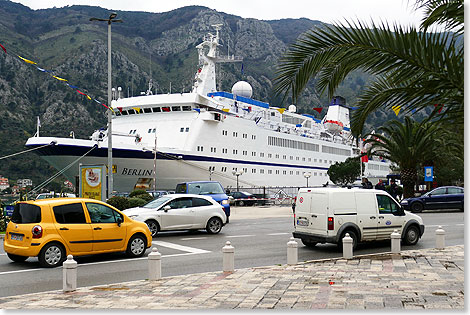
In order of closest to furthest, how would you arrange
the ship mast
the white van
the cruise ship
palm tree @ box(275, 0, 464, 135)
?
palm tree @ box(275, 0, 464, 135) < the white van < the cruise ship < the ship mast

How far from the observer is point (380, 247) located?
500 inches

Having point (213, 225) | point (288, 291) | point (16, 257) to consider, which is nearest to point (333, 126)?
point (213, 225)

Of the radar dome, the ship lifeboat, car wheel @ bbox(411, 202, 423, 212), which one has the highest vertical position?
the radar dome

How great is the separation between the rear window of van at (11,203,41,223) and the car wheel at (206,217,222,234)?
6869mm

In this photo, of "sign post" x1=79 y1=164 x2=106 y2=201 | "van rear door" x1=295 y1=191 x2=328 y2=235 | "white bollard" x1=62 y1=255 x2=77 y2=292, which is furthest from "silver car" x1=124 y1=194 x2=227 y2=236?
"white bollard" x1=62 y1=255 x2=77 y2=292

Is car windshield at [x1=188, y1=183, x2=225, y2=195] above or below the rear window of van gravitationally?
above

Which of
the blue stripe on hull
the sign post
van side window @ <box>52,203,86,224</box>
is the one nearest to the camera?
van side window @ <box>52,203,86,224</box>

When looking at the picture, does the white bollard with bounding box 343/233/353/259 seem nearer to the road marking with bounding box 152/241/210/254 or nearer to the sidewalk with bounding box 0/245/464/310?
the sidewalk with bounding box 0/245/464/310

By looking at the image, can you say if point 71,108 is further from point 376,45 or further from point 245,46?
point 376,45

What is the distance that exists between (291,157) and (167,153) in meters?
20.2

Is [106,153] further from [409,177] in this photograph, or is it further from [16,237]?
[16,237]

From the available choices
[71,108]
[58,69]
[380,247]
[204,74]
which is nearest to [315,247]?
[380,247]

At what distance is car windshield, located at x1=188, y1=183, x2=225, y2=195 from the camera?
21.4 m

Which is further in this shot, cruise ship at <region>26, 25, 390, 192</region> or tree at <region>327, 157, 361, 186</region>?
tree at <region>327, 157, 361, 186</region>
